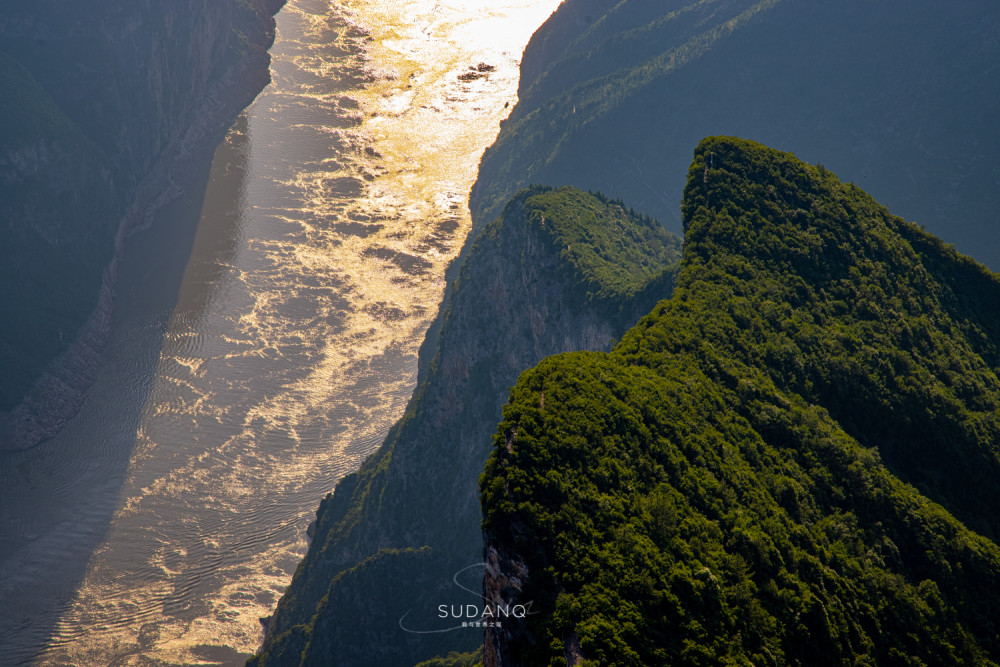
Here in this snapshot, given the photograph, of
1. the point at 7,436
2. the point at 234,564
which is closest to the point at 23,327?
the point at 7,436

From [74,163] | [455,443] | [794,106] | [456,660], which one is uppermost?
[74,163]

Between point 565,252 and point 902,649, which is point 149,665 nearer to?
point 565,252

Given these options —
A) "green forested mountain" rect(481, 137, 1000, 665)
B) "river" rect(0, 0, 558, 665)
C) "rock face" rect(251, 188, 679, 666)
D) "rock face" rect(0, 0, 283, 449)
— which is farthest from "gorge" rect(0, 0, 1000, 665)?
"rock face" rect(0, 0, 283, 449)

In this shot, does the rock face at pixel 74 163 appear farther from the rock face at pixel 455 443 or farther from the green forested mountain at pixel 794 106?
the green forested mountain at pixel 794 106

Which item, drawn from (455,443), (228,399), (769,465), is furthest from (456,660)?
(228,399)

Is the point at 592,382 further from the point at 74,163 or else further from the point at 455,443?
the point at 74,163

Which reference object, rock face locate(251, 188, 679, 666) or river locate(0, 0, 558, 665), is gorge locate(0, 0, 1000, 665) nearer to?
rock face locate(251, 188, 679, 666)
